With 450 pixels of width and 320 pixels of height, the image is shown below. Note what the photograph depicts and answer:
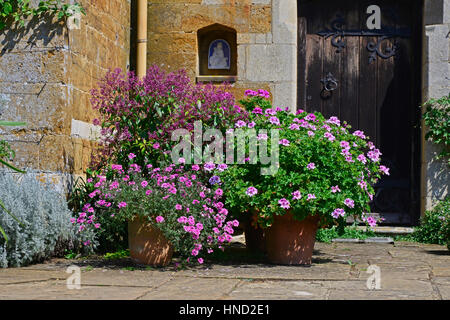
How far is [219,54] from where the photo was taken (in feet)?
21.9

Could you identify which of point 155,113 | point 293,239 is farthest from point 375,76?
point 293,239

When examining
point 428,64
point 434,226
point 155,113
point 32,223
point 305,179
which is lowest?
point 434,226

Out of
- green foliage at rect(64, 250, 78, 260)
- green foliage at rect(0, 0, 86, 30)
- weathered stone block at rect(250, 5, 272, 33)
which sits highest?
weathered stone block at rect(250, 5, 272, 33)

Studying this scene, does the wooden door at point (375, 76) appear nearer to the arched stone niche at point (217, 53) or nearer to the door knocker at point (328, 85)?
the door knocker at point (328, 85)

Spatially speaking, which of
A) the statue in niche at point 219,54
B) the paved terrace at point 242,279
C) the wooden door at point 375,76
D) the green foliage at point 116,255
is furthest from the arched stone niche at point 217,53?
the green foliage at point 116,255

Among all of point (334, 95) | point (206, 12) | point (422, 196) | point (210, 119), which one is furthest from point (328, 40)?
point (210, 119)

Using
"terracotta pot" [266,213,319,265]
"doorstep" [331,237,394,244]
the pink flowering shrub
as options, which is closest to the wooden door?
"doorstep" [331,237,394,244]

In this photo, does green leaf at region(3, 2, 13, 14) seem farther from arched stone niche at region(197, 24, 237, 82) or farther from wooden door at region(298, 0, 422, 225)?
wooden door at region(298, 0, 422, 225)

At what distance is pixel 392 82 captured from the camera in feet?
21.9

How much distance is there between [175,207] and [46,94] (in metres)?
1.68

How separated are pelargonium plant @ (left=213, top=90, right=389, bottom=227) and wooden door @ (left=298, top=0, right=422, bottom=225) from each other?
2.11 m

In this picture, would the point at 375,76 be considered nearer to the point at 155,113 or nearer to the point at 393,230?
the point at 393,230

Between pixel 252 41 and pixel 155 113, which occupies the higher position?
pixel 252 41

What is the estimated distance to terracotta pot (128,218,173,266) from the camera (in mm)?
4348
